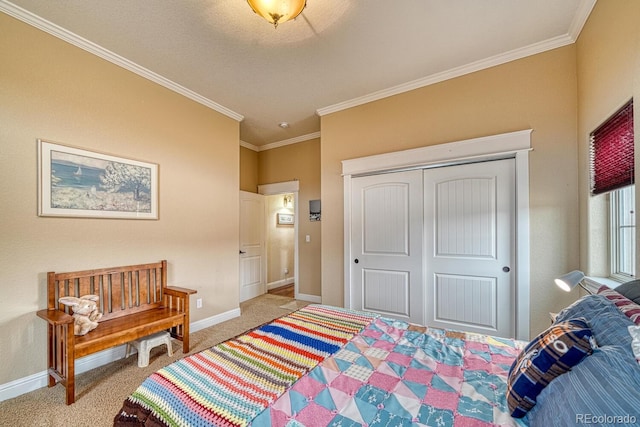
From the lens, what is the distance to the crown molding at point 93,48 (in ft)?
6.54

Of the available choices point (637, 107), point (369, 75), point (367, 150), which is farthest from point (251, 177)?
point (637, 107)

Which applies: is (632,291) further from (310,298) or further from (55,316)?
(310,298)

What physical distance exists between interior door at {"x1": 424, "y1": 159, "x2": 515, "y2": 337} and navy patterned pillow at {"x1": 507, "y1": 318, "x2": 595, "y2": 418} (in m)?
1.86

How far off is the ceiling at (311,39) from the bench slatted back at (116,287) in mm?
2025

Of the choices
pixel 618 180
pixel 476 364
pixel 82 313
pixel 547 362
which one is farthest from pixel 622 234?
pixel 82 313

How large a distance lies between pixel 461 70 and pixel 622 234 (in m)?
1.99

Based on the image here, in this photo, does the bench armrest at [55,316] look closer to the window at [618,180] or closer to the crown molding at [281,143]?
the crown molding at [281,143]

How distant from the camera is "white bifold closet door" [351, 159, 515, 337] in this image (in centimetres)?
261

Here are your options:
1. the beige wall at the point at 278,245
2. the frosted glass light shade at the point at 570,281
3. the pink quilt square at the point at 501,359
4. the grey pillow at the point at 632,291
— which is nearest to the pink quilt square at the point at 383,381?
the pink quilt square at the point at 501,359

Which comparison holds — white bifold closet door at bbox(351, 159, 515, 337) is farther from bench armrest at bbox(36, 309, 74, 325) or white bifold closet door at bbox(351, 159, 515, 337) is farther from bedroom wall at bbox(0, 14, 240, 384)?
bench armrest at bbox(36, 309, 74, 325)

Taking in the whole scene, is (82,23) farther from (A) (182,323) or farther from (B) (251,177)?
(B) (251,177)

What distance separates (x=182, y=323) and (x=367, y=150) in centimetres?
281

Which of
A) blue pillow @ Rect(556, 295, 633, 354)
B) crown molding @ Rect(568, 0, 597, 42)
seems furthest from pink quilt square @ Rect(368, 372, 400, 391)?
crown molding @ Rect(568, 0, 597, 42)

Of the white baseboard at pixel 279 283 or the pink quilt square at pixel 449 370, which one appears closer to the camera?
the pink quilt square at pixel 449 370
